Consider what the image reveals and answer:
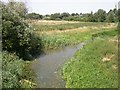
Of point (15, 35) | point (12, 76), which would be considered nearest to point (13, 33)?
point (15, 35)

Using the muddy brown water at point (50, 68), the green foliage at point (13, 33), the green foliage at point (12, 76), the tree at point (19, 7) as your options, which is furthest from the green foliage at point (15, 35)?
the green foliage at point (12, 76)

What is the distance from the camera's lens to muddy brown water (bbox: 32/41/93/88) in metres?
21.8

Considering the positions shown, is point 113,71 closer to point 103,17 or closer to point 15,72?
point 15,72

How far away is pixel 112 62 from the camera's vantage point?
24.1 metres

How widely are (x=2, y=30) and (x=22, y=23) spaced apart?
3.73 meters

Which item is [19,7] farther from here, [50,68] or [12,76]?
[12,76]

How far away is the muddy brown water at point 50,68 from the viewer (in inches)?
858

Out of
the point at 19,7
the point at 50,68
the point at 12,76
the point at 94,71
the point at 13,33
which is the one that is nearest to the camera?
the point at 12,76

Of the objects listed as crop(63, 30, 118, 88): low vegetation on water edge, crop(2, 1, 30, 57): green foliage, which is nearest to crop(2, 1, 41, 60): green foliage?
crop(2, 1, 30, 57): green foliage

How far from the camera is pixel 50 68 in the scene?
27.2 meters

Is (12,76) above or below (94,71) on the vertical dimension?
above

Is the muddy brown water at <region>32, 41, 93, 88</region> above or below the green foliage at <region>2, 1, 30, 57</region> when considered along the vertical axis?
below

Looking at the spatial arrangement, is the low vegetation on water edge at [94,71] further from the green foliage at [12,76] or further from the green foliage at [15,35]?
the green foliage at [15,35]

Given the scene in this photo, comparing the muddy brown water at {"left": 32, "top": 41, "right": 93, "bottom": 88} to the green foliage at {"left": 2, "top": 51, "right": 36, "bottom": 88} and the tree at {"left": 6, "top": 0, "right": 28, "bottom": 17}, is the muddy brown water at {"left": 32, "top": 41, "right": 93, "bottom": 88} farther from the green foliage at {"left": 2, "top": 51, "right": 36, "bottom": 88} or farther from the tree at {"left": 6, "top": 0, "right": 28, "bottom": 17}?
the tree at {"left": 6, "top": 0, "right": 28, "bottom": 17}
